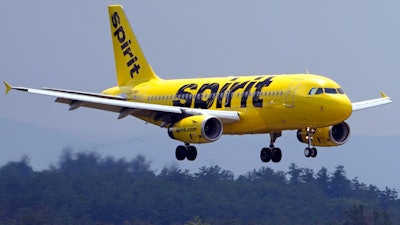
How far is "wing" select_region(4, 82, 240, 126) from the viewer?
275ft

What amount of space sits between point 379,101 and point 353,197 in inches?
3269

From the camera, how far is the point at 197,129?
269ft

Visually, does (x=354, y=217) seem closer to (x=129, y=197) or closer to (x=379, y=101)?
(x=129, y=197)

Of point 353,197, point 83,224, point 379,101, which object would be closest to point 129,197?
point 83,224

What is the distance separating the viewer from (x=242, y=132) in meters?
84.3

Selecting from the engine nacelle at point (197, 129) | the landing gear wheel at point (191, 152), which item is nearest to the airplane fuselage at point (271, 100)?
the engine nacelle at point (197, 129)

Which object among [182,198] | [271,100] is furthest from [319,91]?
[182,198]

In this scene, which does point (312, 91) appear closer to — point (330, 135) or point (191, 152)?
point (330, 135)

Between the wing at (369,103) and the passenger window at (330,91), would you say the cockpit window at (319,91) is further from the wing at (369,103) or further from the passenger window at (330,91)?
the wing at (369,103)

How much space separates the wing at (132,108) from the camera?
8381 centimetres

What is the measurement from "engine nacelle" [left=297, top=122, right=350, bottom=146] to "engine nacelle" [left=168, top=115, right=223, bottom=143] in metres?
5.73

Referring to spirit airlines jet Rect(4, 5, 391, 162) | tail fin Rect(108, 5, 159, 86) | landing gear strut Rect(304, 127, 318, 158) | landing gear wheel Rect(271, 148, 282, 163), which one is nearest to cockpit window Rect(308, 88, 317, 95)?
spirit airlines jet Rect(4, 5, 391, 162)

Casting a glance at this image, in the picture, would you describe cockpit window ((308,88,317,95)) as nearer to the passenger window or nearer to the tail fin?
the passenger window

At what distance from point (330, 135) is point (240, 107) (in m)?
5.55
